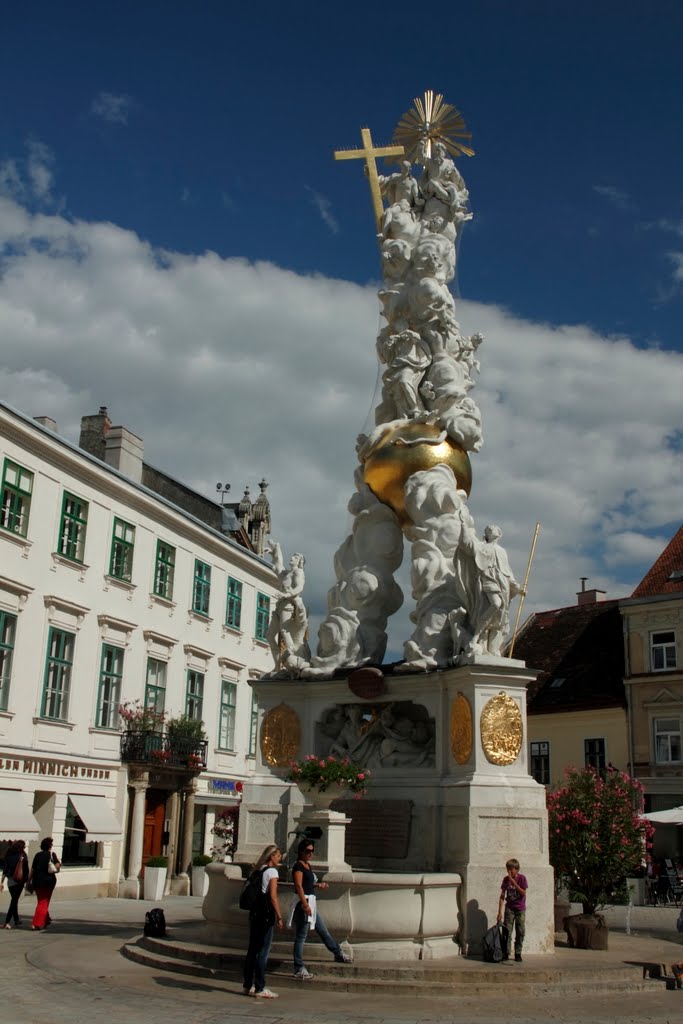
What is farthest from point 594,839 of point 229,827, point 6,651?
point 6,651

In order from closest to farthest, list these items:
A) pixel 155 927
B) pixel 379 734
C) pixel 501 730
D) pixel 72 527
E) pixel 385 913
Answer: pixel 385 913 → pixel 155 927 → pixel 501 730 → pixel 379 734 → pixel 72 527

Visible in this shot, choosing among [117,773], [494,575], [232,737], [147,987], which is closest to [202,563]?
[232,737]

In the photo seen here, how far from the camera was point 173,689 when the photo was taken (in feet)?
91.2

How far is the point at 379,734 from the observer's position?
13.3 m

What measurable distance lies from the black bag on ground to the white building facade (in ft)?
42.6

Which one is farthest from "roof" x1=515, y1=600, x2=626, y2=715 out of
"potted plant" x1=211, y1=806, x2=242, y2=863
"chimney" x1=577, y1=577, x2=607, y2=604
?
"potted plant" x1=211, y1=806, x2=242, y2=863

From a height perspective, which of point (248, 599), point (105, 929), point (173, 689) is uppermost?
point (248, 599)

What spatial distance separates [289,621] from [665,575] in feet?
75.3

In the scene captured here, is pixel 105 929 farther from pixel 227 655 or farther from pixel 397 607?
pixel 227 655

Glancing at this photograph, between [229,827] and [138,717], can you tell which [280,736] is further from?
[138,717]

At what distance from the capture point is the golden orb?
1420 centimetres

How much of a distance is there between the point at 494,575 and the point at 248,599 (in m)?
21.2

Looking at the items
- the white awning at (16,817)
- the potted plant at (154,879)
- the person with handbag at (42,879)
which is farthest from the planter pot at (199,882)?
the person with handbag at (42,879)

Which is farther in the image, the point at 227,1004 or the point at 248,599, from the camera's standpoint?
the point at 248,599
